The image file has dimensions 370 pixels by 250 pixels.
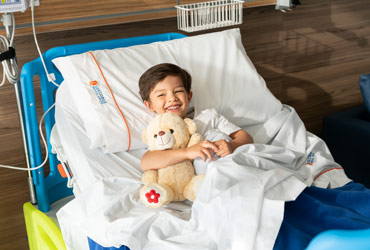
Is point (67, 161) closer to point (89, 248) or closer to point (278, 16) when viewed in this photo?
point (89, 248)

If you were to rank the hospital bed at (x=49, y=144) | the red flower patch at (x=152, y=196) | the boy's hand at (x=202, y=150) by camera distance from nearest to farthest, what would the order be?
the red flower patch at (x=152, y=196) → the boy's hand at (x=202, y=150) → the hospital bed at (x=49, y=144)

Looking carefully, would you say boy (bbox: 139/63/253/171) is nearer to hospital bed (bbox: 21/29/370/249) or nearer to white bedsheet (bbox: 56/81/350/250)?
white bedsheet (bbox: 56/81/350/250)

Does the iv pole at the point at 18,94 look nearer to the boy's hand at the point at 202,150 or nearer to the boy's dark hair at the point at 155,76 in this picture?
the boy's dark hair at the point at 155,76

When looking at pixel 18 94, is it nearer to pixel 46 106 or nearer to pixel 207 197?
pixel 46 106

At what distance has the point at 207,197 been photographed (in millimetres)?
1413

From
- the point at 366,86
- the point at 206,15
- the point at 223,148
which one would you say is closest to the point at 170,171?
the point at 223,148

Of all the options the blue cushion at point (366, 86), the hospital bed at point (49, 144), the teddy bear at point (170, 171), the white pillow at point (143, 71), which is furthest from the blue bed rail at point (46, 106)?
the blue cushion at point (366, 86)

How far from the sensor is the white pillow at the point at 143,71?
181cm

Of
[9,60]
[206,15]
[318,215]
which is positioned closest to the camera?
[318,215]

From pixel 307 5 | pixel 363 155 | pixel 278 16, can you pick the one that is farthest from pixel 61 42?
pixel 363 155

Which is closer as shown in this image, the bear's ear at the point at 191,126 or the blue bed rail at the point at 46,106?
the bear's ear at the point at 191,126

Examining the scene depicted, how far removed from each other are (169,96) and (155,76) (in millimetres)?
86

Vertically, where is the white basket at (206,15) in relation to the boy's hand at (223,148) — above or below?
above

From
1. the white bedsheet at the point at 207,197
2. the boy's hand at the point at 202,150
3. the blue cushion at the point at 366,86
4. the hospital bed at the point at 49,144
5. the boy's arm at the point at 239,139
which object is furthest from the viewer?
the blue cushion at the point at 366,86
